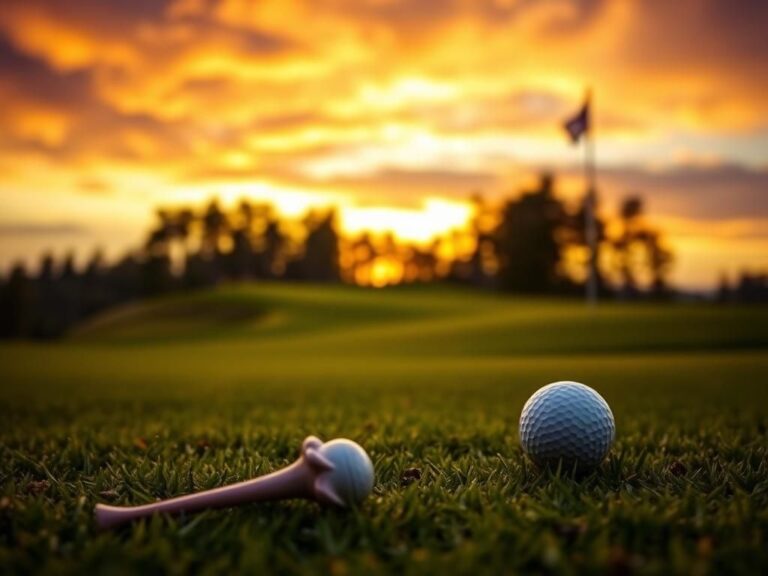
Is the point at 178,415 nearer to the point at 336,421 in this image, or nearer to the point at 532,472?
the point at 336,421

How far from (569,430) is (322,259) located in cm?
10837

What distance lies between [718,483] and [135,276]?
384 ft

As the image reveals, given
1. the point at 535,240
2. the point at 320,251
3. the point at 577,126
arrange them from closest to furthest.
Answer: the point at 577,126
the point at 535,240
the point at 320,251

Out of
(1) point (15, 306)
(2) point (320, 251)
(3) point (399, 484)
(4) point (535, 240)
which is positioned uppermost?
(2) point (320, 251)

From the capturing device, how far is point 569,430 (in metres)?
2.87

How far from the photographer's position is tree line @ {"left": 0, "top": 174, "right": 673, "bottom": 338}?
239ft

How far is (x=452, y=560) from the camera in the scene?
187 centimetres

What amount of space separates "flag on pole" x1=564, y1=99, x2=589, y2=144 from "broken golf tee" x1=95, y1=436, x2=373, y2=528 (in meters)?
25.4

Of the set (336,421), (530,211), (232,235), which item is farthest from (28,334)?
(336,421)

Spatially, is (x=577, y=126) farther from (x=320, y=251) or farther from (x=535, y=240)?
(x=320, y=251)

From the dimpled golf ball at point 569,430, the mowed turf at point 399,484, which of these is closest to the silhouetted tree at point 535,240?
the mowed turf at point 399,484

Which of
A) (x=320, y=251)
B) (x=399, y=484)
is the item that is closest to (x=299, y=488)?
(x=399, y=484)

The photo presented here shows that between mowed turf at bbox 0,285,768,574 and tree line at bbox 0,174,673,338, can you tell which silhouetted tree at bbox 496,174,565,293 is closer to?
tree line at bbox 0,174,673,338

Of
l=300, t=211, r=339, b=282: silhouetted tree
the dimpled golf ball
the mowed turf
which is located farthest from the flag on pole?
l=300, t=211, r=339, b=282: silhouetted tree
